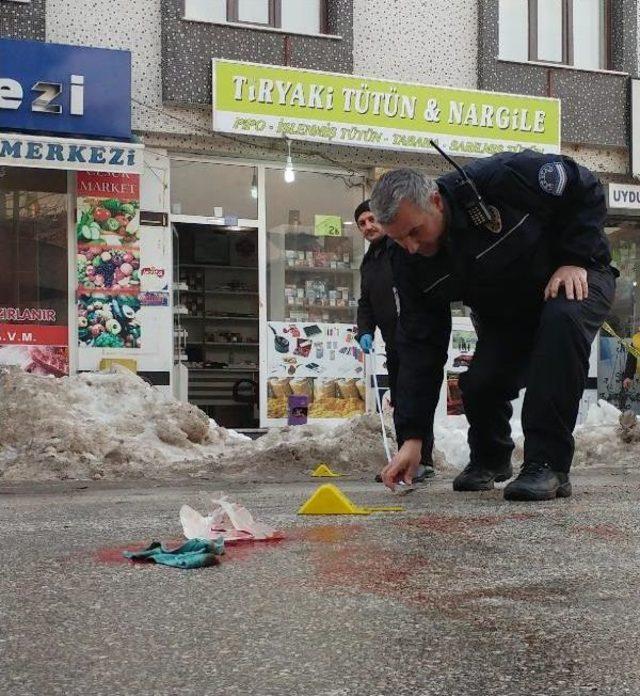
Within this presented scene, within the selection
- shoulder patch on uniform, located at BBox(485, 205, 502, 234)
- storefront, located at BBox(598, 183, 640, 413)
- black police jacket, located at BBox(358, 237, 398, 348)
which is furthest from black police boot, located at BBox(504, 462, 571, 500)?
storefront, located at BBox(598, 183, 640, 413)

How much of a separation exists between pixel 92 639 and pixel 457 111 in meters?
11.7

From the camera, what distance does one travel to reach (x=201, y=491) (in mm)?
6422

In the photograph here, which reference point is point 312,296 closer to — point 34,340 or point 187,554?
point 34,340

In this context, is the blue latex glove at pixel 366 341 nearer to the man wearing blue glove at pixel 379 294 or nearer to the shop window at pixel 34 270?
the man wearing blue glove at pixel 379 294

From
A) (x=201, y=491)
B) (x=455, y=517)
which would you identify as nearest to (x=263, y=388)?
(x=201, y=491)

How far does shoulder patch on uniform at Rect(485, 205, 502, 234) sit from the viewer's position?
13.8 feet

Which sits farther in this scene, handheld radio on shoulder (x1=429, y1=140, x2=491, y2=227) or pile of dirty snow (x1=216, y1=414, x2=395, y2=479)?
pile of dirty snow (x1=216, y1=414, x2=395, y2=479)

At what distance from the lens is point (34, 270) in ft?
37.2

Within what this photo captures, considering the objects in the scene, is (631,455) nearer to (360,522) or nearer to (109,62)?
(360,522)

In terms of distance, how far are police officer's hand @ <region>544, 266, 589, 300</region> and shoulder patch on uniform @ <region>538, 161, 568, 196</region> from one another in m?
0.32

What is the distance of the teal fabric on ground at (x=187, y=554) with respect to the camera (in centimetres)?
286

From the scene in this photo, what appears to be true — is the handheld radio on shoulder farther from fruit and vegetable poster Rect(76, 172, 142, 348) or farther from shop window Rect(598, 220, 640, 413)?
shop window Rect(598, 220, 640, 413)

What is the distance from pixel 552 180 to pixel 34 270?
8042mm

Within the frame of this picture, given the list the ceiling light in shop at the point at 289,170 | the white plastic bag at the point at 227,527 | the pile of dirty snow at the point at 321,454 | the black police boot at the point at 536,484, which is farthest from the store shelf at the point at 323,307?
the white plastic bag at the point at 227,527
